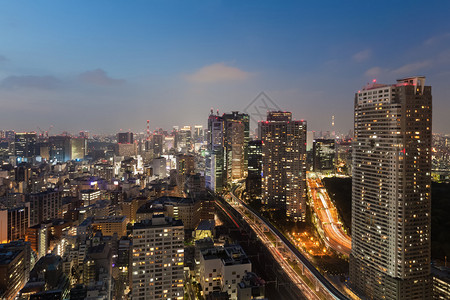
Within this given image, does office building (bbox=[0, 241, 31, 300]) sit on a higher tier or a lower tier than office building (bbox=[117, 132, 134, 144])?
lower

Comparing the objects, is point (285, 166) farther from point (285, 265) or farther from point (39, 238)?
point (39, 238)

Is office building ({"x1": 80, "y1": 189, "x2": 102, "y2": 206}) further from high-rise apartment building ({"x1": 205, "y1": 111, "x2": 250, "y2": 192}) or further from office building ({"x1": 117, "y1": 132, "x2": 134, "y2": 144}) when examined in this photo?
office building ({"x1": 117, "y1": 132, "x2": 134, "y2": 144})

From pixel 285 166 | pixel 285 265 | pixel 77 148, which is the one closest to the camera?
pixel 285 265

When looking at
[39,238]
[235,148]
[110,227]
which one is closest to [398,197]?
[110,227]

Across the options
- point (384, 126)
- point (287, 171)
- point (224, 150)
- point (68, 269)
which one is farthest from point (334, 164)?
point (68, 269)

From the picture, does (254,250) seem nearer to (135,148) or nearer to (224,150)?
(224,150)

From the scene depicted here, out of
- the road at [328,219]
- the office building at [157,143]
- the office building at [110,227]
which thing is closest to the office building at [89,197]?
the office building at [110,227]

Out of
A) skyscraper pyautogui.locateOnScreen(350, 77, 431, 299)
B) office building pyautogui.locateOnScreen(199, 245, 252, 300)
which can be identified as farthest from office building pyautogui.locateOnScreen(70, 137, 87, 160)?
skyscraper pyautogui.locateOnScreen(350, 77, 431, 299)
